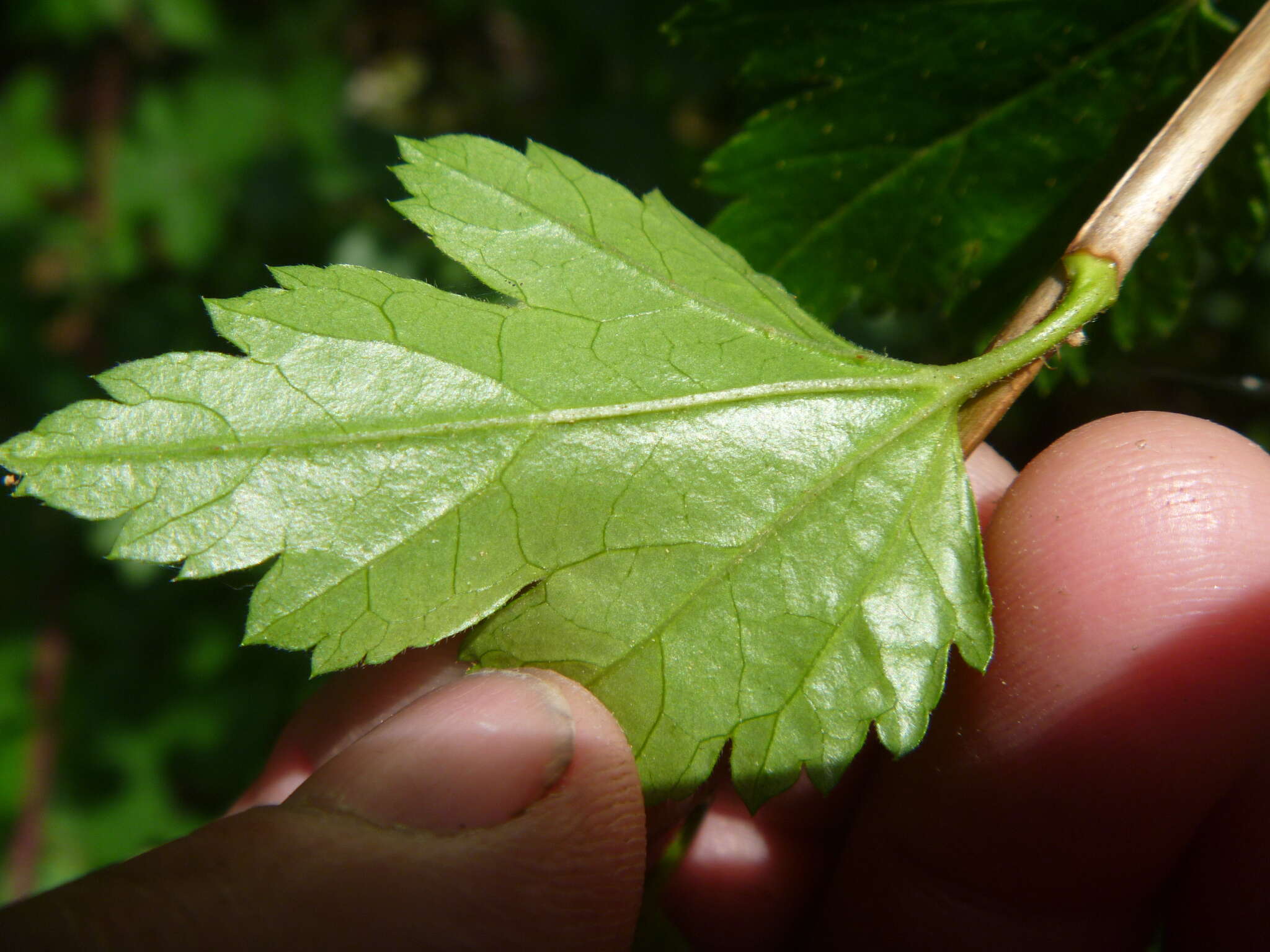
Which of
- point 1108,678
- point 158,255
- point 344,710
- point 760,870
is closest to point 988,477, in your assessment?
point 1108,678

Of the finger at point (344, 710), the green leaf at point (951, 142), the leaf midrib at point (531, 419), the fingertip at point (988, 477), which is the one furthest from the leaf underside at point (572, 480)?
the fingertip at point (988, 477)

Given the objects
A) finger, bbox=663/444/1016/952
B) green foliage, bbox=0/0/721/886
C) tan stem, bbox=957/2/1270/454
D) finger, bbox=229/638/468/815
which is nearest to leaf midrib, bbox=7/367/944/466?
tan stem, bbox=957/2/1270/454

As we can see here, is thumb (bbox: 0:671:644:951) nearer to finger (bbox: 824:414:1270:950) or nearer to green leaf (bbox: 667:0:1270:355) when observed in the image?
finger (bbox: 824:414:1270:950)

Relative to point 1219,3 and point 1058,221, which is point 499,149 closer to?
point 1058,221

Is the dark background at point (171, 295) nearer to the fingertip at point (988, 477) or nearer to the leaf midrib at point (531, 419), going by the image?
the fingertip at point (988, 477)

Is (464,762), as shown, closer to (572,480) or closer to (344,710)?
(572,480)
